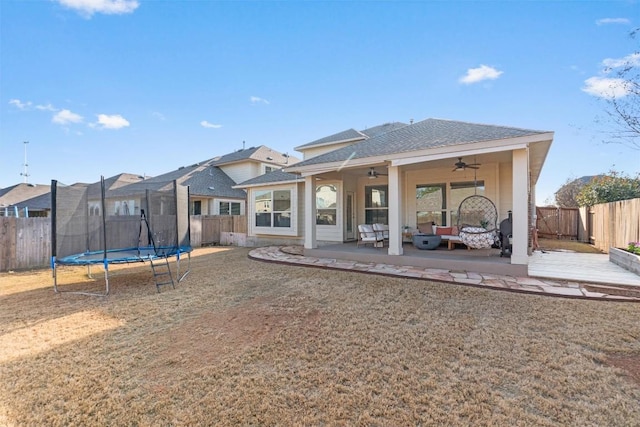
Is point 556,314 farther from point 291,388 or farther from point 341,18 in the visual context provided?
point 341,18

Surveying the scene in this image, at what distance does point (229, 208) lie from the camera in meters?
18.2

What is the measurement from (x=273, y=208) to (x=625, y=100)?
12472mm

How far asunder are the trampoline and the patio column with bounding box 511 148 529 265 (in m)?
7.25

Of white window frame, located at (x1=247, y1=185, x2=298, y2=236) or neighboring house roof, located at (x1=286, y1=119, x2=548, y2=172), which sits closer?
neighboring house roof, located at (x1=286, y1=119, x2=548, y2=172)

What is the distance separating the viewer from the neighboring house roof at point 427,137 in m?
6.32

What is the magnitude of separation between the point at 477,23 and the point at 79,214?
11.9m

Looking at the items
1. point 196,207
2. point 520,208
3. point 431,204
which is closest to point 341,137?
point 431,204

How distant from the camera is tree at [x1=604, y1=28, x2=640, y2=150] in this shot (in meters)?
8.26

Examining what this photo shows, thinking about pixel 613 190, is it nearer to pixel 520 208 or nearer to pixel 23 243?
pixel 520 208

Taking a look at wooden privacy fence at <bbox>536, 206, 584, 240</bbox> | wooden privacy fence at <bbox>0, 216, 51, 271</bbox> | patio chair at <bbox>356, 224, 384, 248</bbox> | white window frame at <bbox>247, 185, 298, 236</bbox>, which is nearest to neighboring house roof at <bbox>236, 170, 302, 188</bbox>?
white window frame at <bbox>247, 185, 298, 236</bbox>

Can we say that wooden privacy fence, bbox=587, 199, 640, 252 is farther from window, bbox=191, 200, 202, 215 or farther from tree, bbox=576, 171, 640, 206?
window, bbox=191, 200, 202, 215

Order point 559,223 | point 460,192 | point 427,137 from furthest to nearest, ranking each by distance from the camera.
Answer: point 559,223 → point 460,192 → point 427,137

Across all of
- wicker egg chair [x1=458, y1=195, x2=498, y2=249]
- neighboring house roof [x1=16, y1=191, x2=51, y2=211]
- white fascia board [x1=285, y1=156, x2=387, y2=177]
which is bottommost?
wicker egg chair [x1=458, y1=195, x2=498, y2=249]

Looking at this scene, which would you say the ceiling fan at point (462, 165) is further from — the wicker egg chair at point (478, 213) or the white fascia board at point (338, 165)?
the white fascia board at point (338, 165)
